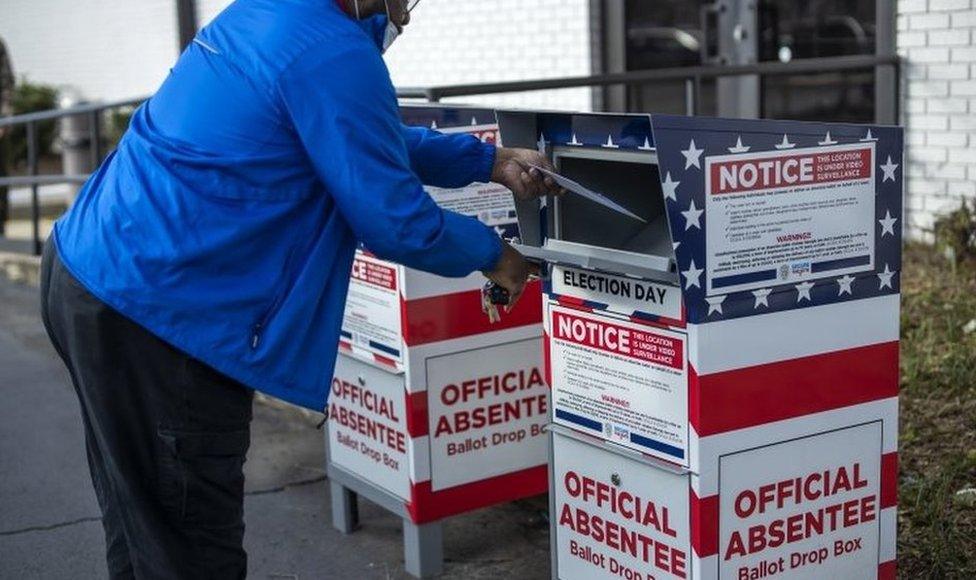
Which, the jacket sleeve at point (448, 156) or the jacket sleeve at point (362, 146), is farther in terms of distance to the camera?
the jacket sleeve at point (448, 156)

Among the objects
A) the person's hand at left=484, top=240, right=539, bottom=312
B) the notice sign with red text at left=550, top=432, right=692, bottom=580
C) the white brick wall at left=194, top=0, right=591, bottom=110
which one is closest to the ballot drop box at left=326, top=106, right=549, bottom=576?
the notice sign with red text at left=550, top=432, right=692, bottom=580

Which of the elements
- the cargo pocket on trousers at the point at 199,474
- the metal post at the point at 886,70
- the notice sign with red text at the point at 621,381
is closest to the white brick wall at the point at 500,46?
the metal post at the point at 886,70

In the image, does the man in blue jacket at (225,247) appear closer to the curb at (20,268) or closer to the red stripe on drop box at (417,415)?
the red stripe on drop box at (417,415)

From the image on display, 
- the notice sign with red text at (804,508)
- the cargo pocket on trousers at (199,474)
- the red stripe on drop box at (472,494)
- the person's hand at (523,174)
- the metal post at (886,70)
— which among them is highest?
the metal post at (886,70)

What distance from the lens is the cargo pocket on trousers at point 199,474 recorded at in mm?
2811

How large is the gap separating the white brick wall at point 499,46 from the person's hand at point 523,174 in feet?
17.1

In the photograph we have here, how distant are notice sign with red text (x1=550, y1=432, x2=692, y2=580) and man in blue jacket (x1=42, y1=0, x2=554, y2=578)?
24.4 inches

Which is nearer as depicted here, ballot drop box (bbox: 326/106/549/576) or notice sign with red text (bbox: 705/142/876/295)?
notice sign with red text (bbox: 705/142/876/295)

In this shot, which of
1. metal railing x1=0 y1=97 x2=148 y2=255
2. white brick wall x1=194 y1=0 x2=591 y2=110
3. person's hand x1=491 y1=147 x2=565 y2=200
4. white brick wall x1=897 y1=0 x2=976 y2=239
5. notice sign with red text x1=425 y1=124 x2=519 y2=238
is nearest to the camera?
person's hand x1=491 y1=147 x2=565 y2=200

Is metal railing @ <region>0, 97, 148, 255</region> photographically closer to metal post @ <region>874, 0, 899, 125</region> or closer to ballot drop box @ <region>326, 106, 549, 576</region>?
metal post @ <region>874, 0, 899, 125</region>

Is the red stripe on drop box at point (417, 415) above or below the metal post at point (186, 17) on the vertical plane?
below

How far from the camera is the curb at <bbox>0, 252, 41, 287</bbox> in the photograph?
31.4ft

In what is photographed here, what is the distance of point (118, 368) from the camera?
9.14 feet

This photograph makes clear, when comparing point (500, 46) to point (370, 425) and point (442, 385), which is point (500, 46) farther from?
point (442, 385)
